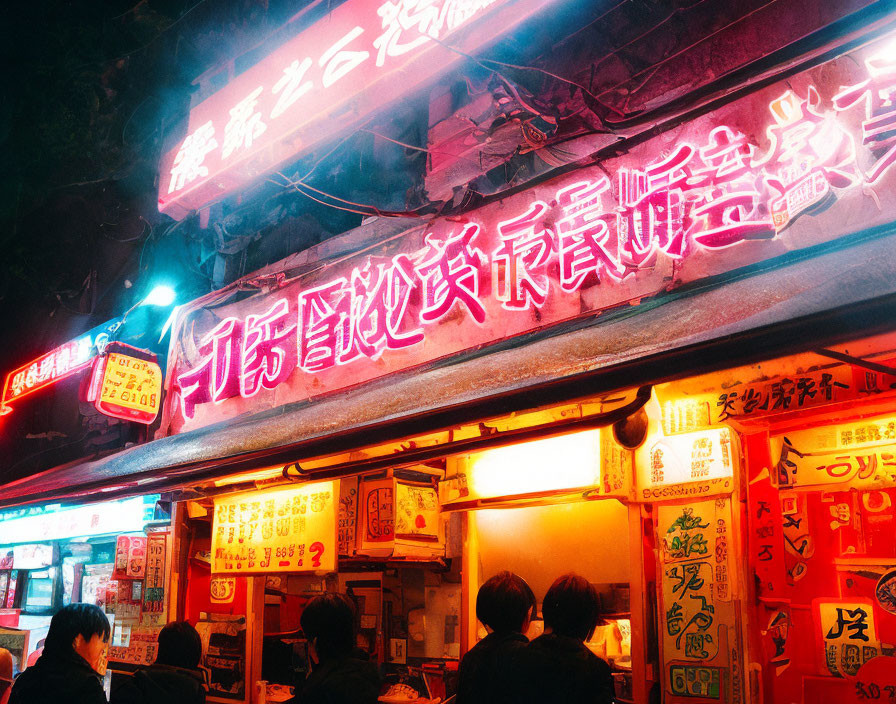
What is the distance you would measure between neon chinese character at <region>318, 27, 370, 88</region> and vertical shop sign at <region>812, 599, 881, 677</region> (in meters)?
7.54

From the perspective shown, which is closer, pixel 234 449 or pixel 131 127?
pixel 234 449

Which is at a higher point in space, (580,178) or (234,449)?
(580,178)

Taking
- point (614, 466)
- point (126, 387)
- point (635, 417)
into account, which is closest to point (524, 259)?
point (635, 417)

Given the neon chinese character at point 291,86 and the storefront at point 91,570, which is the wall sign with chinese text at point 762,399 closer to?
the neon chinese character at point 291,86

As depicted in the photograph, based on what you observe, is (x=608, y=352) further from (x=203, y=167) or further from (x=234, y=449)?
(x=203, y=167)

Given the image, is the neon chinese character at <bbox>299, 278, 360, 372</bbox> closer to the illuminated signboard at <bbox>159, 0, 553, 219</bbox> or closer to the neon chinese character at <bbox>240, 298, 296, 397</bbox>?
the neon chinese character at <bbox>240, 298, 296, 397</bbox>

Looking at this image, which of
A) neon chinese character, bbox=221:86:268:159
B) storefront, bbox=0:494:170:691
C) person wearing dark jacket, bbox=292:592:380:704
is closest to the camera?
person wearing dark jacket, bbox=292:592:380:704

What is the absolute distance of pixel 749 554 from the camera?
529cm

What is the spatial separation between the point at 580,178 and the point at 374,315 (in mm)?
2955

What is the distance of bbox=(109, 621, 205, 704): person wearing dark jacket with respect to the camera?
5.11 m

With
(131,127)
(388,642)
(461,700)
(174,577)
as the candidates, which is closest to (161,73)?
(131,127)

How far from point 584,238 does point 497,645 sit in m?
3.86

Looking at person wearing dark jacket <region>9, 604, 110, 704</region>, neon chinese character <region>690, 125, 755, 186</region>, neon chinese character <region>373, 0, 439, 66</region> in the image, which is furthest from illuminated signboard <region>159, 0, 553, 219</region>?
person wearing dark jacket <region>9, 604, 110, 704</region>

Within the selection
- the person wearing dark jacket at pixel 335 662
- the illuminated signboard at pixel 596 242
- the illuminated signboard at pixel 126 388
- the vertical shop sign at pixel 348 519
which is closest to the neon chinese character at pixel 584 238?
the illuminated signboard at pixel 596 242
